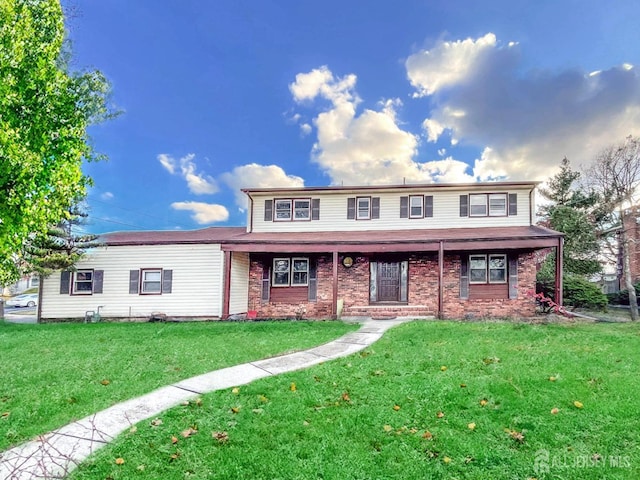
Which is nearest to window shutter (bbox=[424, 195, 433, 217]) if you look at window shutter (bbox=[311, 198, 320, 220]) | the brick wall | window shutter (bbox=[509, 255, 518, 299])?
the brick wall

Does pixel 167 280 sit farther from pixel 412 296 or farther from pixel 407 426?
pixel 407 426

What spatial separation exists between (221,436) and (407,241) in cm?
1006

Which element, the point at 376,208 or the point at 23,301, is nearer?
the point at 376,208

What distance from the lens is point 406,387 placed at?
463 centimetres

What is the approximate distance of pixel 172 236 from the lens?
595 inches

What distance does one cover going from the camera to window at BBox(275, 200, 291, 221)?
15.2 meters

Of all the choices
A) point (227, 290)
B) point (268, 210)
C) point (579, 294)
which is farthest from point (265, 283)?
point (579, 294)

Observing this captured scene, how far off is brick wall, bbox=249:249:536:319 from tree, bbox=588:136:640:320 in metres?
6.04

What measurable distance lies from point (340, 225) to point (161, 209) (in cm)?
1309

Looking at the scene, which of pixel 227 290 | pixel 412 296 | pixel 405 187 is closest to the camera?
pixel 227 290

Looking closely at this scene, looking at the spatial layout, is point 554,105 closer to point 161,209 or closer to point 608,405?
point 608,405

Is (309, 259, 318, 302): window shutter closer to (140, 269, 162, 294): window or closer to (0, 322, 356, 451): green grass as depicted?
(0, 322, 356, 451): green grass

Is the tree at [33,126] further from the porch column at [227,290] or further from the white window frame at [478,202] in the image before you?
the white window frame at [478,202]

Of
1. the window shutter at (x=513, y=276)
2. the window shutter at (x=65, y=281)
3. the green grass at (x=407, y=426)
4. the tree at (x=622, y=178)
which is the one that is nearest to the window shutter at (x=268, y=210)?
the window shutter at (x=65, y=281)
